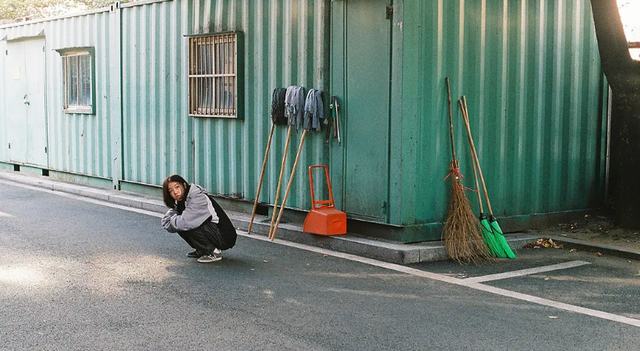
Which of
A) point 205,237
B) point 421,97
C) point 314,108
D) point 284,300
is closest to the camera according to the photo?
point 284,300

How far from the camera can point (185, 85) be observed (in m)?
12.9

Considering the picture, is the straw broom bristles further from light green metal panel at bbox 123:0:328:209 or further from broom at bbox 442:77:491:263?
light green metal panel at bbox 123:0:328:209

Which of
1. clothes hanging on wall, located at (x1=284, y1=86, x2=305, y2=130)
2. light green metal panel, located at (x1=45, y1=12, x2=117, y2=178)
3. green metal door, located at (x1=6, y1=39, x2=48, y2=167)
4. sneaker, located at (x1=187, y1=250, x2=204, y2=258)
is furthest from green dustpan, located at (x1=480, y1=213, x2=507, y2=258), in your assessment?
green metal door, located at (x1=6, y1=39, x2=48, y2=167)

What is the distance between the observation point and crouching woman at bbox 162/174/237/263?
8.30m

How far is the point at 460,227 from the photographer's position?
9094 mm

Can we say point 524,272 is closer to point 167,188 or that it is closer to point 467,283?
point 467,283

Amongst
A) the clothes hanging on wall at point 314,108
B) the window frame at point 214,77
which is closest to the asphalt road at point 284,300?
the clothes hanging on wall at point 314,108

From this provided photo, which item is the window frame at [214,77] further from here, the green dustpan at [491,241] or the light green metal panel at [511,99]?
the green dustpan at [491,241]

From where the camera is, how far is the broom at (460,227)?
350 inches

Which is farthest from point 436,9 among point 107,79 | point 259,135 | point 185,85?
point 107,79

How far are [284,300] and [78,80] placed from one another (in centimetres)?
1057

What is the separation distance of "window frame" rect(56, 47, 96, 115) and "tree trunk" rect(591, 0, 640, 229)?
957 centimetres

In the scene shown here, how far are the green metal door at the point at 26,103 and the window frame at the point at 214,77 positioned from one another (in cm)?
573

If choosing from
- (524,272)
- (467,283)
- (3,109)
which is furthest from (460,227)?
(3,109)
